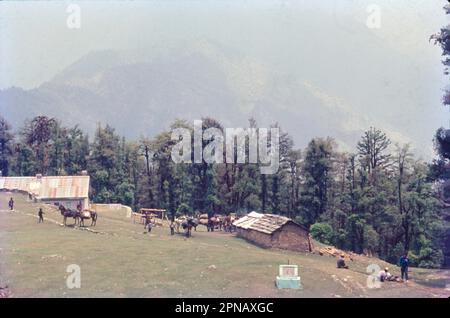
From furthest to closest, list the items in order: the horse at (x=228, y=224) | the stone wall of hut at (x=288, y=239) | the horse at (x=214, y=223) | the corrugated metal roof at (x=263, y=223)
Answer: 1. the horse at (x=228, y=224)
2. the horse at (x=214, y=223)
3. the corrugated metal roof at (x=263, y=223)
4. the stone wall of hut at (x=288, y=239)

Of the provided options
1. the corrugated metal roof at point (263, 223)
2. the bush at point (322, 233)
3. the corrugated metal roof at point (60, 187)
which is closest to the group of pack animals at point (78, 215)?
the corrugated metal roof at point (263, 223)

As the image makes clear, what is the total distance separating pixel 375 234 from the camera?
2689 inches

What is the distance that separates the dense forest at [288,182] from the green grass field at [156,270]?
23573 millimetres

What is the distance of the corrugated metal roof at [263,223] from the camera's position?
158 feet

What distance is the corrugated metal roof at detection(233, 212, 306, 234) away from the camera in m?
48.3

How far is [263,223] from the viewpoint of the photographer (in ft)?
168

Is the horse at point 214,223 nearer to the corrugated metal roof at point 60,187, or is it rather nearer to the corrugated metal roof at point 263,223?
the corrugated metal roof at point 263,223

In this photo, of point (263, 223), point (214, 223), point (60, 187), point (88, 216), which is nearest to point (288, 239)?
point (263, 223)

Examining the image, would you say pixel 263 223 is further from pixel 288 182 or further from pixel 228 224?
pixel 288 182

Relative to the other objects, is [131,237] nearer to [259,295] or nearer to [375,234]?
[259,295]

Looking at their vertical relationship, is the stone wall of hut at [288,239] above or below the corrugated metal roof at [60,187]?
below

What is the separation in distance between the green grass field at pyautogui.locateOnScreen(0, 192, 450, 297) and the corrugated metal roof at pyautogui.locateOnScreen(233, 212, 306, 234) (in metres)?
2.75

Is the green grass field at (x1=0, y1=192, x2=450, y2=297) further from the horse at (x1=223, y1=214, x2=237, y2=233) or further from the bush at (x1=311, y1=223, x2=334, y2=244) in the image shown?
the bush at (x1=311, y1=223, x2=334, y2=244)
